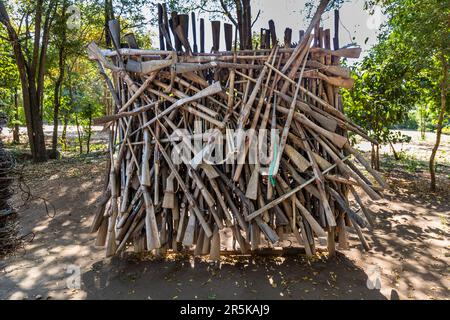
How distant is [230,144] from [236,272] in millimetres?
1541

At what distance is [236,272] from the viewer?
3.75 m

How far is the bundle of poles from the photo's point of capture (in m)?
3.59

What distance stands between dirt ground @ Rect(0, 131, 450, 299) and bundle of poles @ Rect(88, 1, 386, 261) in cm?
30

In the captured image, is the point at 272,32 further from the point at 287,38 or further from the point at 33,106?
the point at 33,106

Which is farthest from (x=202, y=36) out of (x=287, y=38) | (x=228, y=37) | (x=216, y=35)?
(x=287, y=38)

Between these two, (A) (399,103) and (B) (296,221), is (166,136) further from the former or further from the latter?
(A) (399,103)

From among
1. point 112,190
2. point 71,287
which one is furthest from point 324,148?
point 71,287

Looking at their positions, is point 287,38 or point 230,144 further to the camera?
point 287,38

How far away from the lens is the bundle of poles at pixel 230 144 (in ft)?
11.8

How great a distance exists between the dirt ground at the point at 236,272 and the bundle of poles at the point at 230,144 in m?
0.30

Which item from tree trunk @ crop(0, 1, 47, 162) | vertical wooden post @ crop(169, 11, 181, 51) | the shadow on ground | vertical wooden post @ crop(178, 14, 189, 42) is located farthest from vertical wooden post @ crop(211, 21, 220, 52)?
tree trunk @ crop(0, 1, 47, 162)

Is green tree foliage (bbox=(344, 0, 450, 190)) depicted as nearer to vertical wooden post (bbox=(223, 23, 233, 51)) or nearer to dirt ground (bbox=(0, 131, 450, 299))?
dirt ground (bbox=(0, 131, 450, 299))

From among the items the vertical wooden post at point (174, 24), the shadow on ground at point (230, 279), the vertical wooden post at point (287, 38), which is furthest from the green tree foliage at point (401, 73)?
the vertical wooden post at point (174, 24)

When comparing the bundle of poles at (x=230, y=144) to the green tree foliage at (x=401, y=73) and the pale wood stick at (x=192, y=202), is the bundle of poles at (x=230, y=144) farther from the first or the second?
the green tree foliage at (x=401, y=73)
